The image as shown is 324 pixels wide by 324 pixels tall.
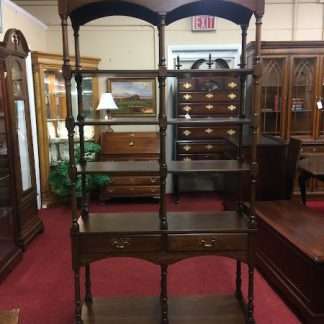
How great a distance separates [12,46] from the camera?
352cm

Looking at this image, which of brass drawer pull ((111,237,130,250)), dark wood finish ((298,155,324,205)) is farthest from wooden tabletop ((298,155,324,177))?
brass drawer pull ((111,237,130,250))

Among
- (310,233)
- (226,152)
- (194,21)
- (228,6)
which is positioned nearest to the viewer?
(228,6)

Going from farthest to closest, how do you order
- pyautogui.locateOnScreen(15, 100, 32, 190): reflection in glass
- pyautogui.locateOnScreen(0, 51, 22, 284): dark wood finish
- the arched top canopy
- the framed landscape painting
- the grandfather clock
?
the framed landscape painting
pyautogui.locateOnScreen(15, 100, 32, 190): reflection in glass
the grandfather clock
pyautogui.locateOnScreen(0, 51, 22, 284): dark wood finish
the arched top canopy

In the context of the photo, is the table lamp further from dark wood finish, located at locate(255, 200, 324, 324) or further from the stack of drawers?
dark wood finish, located at locate(255, 200, 324, 324)

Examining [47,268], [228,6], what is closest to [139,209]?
[47,268]

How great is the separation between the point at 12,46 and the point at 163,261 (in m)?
2.62

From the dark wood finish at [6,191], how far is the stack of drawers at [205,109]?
236 centimetres

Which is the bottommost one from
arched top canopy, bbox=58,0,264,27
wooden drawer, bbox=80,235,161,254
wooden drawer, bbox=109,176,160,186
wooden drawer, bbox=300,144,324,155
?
wooden drawer, bbox=109,176,160,186

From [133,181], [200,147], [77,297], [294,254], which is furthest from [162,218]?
[200,147]

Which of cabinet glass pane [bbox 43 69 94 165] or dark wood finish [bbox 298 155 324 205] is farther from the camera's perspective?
cabinet glass pane [bbox 43 69 94 165]

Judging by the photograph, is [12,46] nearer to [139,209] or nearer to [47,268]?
[47,268]

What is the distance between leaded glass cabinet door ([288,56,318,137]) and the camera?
4922 millimetres

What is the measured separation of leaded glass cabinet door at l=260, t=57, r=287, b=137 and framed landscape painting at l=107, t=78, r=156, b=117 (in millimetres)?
1590

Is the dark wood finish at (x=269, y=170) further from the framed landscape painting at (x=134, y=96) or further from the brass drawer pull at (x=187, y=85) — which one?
the framed landscape painting at (x=134, y=96)
